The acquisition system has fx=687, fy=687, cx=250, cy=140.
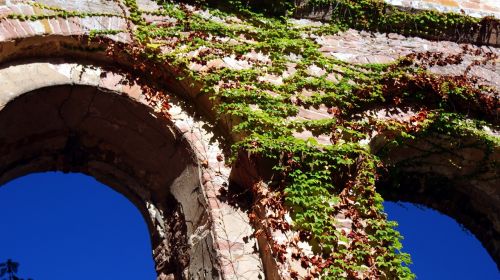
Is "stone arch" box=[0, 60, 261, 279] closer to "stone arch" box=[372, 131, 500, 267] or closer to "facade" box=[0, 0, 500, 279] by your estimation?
"facade" box=[0, 0, 500, 279]

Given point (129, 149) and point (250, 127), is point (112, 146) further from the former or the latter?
point (250, 127)

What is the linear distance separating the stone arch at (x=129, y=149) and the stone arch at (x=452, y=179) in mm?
1519

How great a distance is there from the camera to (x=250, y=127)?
4.84m

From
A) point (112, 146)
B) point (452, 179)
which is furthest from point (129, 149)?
point (452, 179)

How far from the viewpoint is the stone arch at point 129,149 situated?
480cm

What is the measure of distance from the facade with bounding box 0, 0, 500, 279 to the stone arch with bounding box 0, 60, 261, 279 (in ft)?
0.04

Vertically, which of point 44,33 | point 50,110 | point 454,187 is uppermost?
point 44,33

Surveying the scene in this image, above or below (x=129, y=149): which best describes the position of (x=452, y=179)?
below

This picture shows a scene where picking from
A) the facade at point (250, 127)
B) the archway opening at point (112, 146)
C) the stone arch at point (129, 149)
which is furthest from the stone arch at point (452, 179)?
the archway opening at point (112, 146)

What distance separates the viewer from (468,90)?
5668 millimetres

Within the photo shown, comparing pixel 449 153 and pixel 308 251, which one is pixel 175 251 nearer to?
pixel 308 251

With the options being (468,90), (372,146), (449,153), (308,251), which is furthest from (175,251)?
(468,90)

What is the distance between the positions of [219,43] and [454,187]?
2.36 metres

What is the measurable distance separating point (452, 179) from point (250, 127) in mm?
2013
